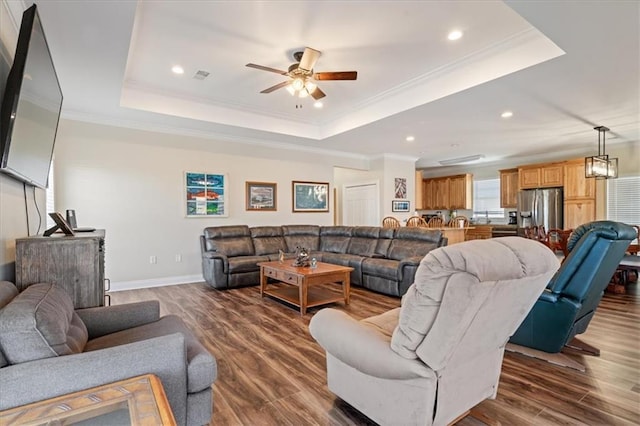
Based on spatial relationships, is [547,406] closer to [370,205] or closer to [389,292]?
[389,292]

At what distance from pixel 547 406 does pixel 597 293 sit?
1.29 m

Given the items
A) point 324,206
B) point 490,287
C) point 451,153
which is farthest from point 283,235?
point 490,287

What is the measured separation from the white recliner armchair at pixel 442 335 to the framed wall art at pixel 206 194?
452 centimetres

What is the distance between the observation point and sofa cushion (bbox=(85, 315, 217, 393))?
1505 mm

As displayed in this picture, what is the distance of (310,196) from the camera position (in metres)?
7.29

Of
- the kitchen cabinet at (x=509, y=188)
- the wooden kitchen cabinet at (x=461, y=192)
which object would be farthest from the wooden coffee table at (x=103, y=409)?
the wooden kitchen cabinet at (x=461, y=192)

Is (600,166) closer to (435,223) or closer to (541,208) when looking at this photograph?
(541,208)

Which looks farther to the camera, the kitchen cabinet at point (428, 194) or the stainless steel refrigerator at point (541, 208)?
the kitchen cabinet at point (428, 194)

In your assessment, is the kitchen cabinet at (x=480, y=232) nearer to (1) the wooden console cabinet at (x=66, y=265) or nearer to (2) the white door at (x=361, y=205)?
(2) the white door at (x=361, y=205)

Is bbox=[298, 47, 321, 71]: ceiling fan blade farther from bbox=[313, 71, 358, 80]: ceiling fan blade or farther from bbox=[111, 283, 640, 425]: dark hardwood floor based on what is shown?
bbox=[111, 283, 640, 425]: dark hardwood floor

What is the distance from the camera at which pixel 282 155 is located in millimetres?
6809

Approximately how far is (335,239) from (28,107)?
5.22m

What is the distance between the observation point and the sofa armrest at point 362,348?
1.47 m

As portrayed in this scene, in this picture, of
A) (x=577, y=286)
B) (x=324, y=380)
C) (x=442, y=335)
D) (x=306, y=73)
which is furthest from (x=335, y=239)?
(x=442, y=335)
